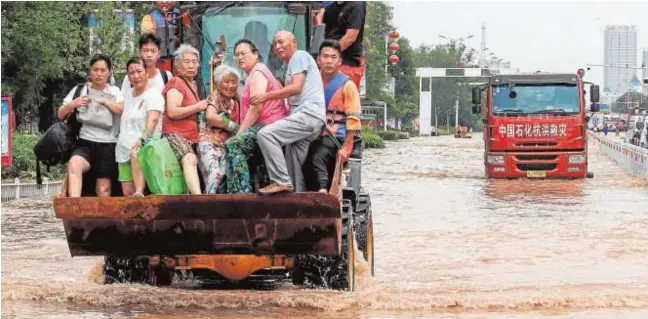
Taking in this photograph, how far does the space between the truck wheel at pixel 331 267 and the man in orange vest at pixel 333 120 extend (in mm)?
690

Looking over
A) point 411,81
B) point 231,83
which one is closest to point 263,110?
point 231,83

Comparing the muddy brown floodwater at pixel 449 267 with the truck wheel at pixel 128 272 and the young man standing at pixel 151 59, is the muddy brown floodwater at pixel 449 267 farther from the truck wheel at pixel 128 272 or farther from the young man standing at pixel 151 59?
the young man standing at pixel 151 59

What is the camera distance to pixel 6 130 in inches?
1037

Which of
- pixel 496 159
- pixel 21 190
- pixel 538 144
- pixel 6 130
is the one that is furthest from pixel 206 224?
pixel 496 159

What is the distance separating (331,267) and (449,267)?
5144mm

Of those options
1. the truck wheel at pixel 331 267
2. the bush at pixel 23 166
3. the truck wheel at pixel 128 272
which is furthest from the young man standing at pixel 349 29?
the bush at pixel 23 166

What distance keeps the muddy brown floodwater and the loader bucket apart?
61cm

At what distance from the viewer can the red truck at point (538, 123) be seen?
32594mm

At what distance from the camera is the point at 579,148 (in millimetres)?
33125

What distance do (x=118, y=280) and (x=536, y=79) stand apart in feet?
71.0

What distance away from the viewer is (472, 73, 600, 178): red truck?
32.6 m

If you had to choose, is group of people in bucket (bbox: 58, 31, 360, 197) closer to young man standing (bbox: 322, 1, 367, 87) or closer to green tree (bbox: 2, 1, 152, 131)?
young man standing (bbox: 322, 1, 367, 87)

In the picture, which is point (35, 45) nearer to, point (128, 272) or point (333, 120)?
point (128, 272)

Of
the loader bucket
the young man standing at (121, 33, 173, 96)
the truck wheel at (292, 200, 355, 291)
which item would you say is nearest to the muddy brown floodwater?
the truck wheel at (292, 200, 355, 291)
